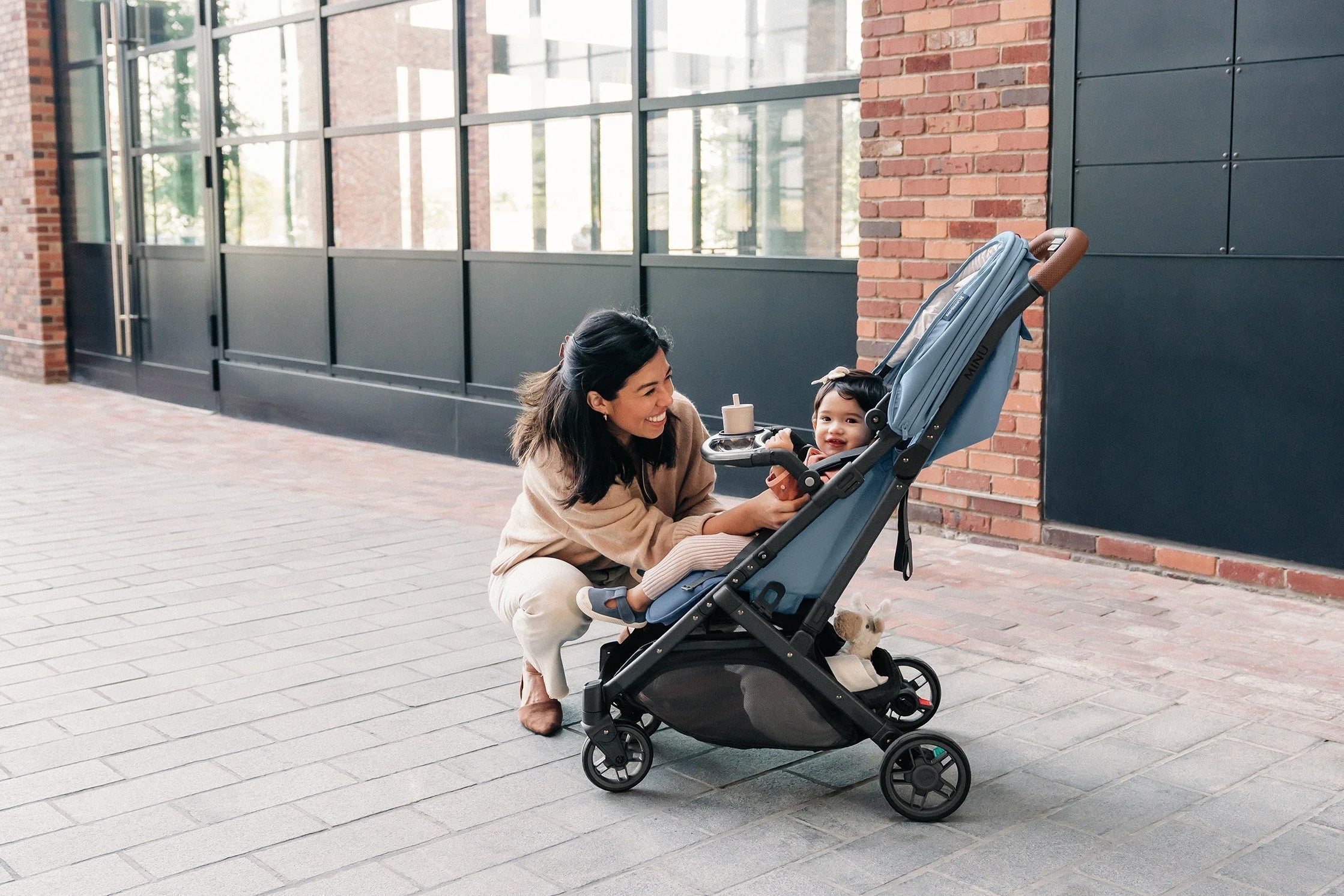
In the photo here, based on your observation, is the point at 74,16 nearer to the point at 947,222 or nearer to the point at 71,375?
the point at 71,375

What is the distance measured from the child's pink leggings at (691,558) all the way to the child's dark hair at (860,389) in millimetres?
373

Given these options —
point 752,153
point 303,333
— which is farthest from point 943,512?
point 303,333

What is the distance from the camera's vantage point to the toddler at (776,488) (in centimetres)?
314

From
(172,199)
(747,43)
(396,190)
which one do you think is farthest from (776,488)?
(172,199)

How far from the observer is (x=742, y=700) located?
3.17 meters

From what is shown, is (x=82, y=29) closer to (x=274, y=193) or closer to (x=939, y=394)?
(x=274, y=193)

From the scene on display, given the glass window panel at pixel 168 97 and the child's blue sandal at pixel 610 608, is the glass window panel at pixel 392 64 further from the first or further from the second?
the child's blue sandal at pixel 610 608

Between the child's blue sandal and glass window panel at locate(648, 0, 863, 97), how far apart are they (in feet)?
11.7

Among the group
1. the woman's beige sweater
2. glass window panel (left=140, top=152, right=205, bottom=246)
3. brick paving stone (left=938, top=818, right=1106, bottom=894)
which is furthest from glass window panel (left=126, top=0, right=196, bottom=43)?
brick paving stone (left=938, top=818, right=1106, bottom=894)

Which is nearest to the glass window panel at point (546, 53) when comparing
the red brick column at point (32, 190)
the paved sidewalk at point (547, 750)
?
the paved sidewalk at point (547, 750)

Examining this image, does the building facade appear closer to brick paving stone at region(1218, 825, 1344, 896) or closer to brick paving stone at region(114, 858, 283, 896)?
brick paving stone at region(1218, 825, 1344, 896)

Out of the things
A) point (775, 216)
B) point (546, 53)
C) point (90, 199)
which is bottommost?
point (775, 216)

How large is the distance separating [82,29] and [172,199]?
199cm

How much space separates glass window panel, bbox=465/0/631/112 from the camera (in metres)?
7.41
